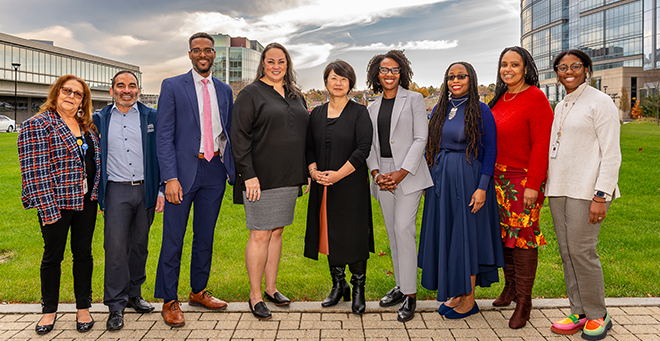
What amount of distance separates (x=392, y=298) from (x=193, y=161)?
254cm

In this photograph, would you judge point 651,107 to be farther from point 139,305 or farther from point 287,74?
point 139,305

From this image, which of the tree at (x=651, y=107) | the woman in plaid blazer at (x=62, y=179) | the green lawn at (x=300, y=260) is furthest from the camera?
the tree at (x=651, y=107)

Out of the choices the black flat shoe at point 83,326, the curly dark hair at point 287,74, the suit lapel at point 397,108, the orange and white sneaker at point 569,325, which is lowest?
the black flat shoe at point 83,326

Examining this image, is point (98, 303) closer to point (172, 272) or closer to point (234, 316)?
point (172, 272)

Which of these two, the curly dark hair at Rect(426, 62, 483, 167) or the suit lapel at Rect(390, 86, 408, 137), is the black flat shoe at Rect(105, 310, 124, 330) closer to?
the suit lapel at Rect(390, 86, 408, 137)

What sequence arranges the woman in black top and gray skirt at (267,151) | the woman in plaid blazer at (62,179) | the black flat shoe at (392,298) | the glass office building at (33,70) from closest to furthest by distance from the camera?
the woman in plaid blazer at (62,179) → the woman in black top and gray skirt at (267,151) → the black flat shoe at (392,298) → the glass office building at (33,70)

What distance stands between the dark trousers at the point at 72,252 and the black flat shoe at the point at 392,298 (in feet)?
9.73

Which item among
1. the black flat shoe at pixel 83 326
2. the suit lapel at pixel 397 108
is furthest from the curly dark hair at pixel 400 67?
the black flat shoe at pixel 83 326

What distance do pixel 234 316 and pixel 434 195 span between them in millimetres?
2384

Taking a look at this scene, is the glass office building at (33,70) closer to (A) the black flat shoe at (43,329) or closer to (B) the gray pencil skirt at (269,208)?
(A) the black flat shoe at (43,329)

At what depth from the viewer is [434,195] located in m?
4.23

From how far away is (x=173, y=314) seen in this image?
4168 mm

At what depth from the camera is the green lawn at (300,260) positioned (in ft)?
16.4

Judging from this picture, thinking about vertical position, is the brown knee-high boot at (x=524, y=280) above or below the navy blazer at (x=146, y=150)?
below
